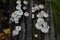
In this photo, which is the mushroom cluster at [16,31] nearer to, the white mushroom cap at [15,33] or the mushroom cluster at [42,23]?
the white mushroom cap at [15,33]

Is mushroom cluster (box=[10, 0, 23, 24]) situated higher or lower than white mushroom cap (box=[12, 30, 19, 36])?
higher

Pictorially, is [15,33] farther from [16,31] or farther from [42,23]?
[42,23]

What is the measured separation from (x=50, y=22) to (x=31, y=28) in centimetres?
13

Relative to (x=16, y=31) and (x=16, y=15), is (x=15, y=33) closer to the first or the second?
(x=16, y=31)

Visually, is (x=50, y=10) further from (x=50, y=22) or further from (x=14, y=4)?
(x=14, y=4)

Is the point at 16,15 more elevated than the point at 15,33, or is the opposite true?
the point at 16,15

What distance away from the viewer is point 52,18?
1130 mm

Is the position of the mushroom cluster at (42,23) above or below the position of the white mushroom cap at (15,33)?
above

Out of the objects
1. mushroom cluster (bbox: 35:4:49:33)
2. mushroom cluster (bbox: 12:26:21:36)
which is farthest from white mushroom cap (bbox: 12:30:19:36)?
mushroom cluster (bbox: 35:4:49:33)

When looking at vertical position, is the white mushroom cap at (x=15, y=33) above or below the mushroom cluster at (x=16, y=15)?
below

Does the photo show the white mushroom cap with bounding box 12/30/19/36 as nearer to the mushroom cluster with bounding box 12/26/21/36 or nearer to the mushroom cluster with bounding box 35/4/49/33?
the mushroom cluster with bounding box 12/26/21/36

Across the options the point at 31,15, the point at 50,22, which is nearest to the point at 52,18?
the point at 50,22

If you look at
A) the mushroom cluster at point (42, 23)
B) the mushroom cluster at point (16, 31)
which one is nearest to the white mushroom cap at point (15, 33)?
the mushroom cluster at point (16, 31)

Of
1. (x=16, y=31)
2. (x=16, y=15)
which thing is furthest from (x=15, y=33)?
(x=16, y=15)
